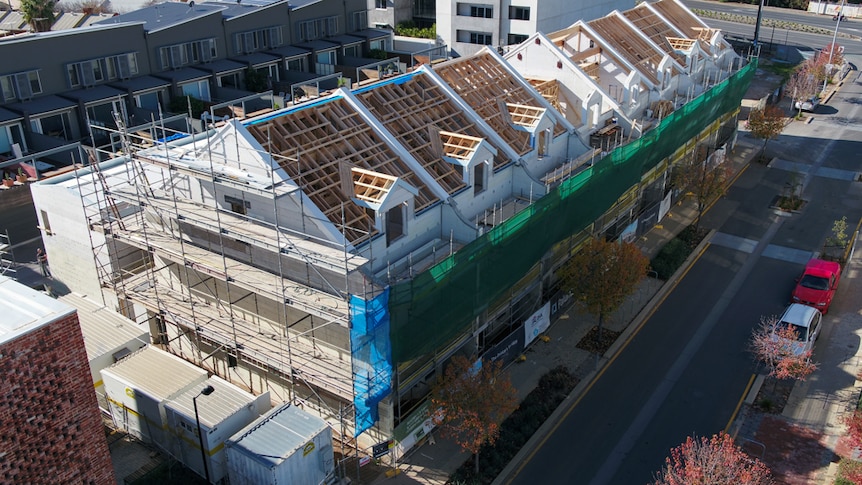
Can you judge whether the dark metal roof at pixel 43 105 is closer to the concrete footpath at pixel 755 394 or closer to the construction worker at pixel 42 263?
the construction worker at pixel 42 263

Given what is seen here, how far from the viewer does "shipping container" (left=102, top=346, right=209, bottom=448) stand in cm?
2533

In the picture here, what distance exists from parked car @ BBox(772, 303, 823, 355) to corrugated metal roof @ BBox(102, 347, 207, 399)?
2365 cm

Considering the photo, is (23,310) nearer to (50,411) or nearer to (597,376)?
(50,411)

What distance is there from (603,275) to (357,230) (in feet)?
41.1

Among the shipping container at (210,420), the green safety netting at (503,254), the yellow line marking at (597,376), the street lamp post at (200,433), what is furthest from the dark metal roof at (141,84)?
the yellow line marking at (597,376)

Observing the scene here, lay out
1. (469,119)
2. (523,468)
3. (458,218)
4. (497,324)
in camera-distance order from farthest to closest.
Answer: (469,119)
(497,324)
(458,218)
(523,468)

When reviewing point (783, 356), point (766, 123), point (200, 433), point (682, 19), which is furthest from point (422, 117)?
point (682, 19)

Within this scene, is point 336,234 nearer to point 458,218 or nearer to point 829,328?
point 458,218

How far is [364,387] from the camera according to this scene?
24.0m

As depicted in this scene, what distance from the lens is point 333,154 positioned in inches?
1077

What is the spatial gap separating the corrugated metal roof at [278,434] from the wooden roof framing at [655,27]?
37288 mm

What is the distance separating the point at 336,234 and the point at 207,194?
232 inches

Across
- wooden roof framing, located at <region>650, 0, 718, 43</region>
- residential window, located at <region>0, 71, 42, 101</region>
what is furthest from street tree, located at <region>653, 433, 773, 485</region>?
residential window, located at <region>0, 71, 42, 101</region>

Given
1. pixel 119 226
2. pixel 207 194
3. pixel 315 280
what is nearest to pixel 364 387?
pixel 315 280
